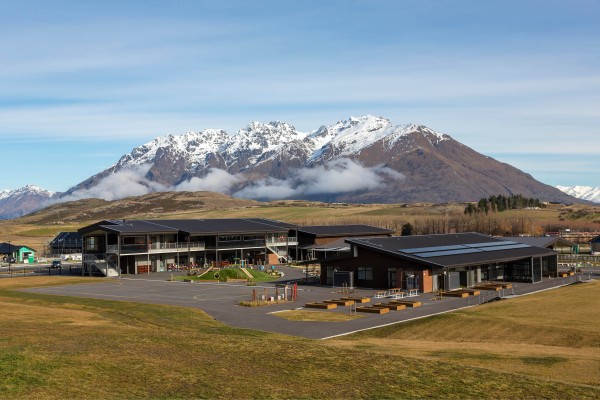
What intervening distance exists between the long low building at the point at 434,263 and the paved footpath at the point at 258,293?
2.95 metres

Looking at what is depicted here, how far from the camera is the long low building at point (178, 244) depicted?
9906 centimetres

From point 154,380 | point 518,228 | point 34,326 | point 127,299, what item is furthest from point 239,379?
point 518,228

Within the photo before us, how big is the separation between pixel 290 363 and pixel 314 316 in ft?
86.2

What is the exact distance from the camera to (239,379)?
24469mm

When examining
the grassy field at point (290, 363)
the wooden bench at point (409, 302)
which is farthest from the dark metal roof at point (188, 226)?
the grassy field at point (290, 363)

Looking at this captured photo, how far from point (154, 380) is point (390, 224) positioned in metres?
179

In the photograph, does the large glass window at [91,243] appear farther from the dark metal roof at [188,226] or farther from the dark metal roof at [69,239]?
the dark metal roof at [69,239]

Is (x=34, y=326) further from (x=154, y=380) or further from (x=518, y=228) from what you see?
(x=518, y=228)

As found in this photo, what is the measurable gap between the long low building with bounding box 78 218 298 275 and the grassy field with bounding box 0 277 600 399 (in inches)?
2101

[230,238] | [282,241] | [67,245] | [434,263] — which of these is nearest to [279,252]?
[282,241]

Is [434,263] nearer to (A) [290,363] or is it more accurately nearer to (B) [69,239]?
(A) [290,363]

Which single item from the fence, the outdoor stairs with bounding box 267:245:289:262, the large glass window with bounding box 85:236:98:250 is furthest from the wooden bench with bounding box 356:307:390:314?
the outdoor stairs with bounding box 267:245:289:262

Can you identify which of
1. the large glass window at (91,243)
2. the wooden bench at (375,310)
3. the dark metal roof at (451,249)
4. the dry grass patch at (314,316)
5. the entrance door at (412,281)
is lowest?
the dry grass patch at (314,316)

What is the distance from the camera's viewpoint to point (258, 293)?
7006cm
